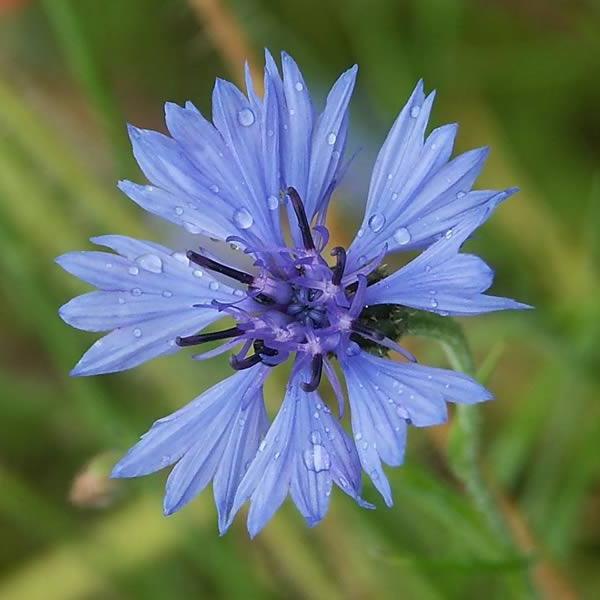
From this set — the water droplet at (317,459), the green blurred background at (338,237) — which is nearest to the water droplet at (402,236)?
the water droplet at (317,459)

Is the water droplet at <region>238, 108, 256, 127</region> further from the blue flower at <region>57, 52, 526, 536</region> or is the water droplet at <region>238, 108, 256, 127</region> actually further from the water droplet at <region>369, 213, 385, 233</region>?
the water droplet at <region>369, 213, 385, 233</region>

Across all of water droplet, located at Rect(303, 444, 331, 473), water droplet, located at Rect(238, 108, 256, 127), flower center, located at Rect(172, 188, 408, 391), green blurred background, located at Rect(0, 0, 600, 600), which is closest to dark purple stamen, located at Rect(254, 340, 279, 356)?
flower center, located at Rect(172, 188, 408, 391)

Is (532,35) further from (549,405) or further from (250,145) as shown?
(250,145)

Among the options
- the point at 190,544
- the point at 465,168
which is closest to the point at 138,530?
the point at 190,544

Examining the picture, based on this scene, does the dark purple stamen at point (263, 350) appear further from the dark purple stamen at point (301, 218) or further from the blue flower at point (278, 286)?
the dark purple stamen at point (301, 218)

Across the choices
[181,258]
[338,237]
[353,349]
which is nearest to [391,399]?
[353,349]
